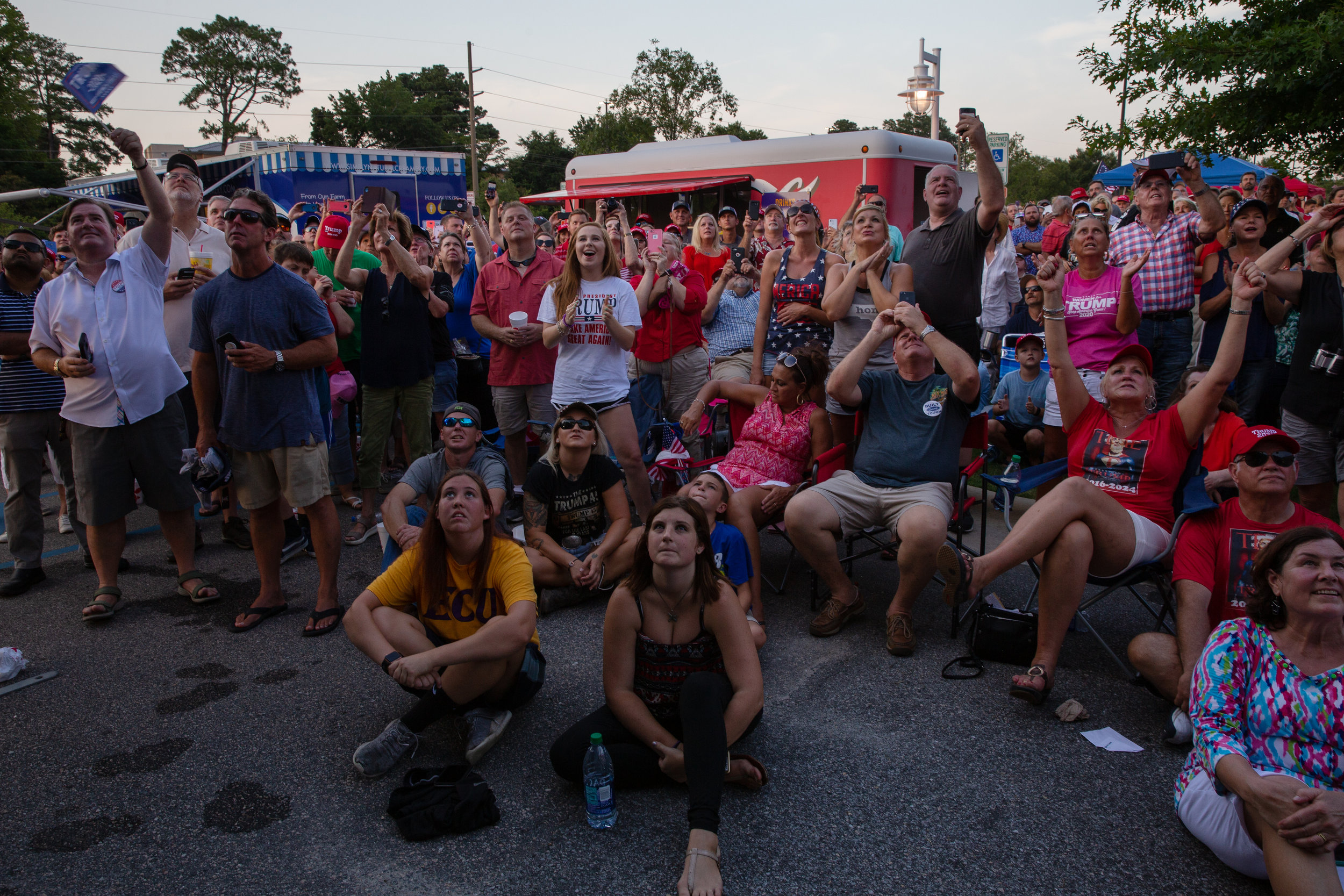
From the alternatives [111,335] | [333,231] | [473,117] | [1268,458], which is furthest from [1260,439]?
[473,117]

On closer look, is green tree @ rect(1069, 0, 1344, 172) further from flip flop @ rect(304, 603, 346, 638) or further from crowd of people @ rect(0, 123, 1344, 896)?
flip flop @ rect(304, 603, 346, 638)

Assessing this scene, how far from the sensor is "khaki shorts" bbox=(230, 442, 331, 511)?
396 cm

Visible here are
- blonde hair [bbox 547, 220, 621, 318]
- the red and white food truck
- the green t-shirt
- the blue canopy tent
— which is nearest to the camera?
blonde hair [bbox 547, 220, 621, 318]

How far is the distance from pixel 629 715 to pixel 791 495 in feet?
6.31

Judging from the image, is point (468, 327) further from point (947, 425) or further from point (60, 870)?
point (60, 870)

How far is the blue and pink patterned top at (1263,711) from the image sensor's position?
213cm

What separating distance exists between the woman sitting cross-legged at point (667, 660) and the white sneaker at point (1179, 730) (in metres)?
1.47

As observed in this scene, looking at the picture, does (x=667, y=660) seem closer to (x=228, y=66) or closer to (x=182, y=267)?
(x=182, y=267)

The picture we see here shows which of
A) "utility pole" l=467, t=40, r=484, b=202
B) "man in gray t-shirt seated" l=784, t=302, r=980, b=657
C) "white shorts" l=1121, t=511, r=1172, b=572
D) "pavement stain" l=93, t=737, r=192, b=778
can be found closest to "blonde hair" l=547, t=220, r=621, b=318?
"man in gray t-shirt seated" l=784, t=302, r=980, b=657

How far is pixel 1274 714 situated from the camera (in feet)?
7.20

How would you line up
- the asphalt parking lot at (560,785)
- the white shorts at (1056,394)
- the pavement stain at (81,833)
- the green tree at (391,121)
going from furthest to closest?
→ 1. the green tree at (391,121)
2. the white shorts at (1056,394)
3. the pavement stain at (81,833)
4. the asphalt parking lot at (560,785)

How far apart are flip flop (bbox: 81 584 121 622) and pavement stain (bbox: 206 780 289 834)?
1.95m

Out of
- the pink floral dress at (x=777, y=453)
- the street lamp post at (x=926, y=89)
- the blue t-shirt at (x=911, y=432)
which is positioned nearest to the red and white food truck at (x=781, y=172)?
the street lamp post at (x=926, y=89)

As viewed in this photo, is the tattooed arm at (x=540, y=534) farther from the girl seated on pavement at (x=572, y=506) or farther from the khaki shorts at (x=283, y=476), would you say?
the khaki shorts at (x=283, y=476)
